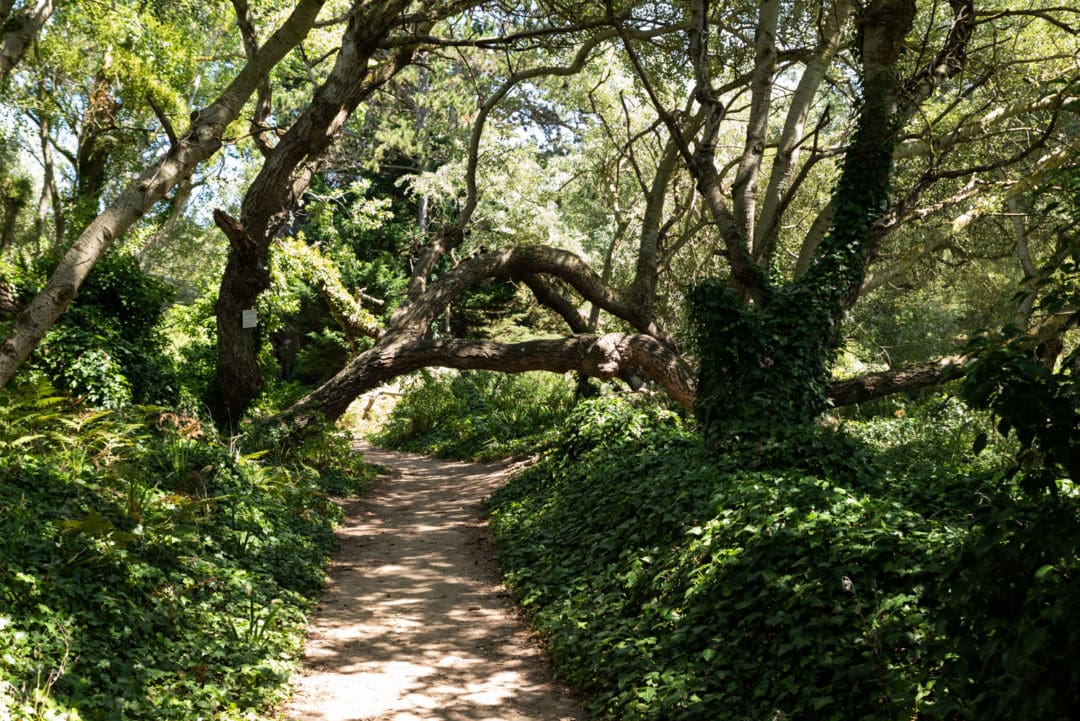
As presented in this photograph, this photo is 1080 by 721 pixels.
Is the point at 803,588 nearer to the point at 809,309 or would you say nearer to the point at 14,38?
the point at 809,309

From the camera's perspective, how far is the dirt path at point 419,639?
5.18 m

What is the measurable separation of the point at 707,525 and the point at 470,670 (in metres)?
2.01

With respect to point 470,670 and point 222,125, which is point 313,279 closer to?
point 222,125

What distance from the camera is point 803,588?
4578mm

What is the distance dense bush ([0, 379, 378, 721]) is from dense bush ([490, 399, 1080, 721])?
7.18ft

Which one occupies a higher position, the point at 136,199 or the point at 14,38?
the point at 14,38

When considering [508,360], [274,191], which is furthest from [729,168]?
[274,191]

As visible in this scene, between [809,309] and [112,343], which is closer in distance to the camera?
[809,309]

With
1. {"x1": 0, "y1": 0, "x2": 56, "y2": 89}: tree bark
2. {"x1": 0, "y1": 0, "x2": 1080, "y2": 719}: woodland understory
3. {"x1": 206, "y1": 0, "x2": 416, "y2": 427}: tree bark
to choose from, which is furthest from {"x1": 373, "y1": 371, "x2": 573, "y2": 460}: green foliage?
{"x1": 0, "y1": 0, "x2": 56, "y2": 89}: tree bark

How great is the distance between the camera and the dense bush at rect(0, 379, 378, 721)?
4.22 metres

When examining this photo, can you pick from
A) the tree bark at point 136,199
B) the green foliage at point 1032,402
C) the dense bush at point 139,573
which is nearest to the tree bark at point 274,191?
the tree bark at point 136,199

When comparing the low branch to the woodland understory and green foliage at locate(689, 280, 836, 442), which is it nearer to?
the woodland understory

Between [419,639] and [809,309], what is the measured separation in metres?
5.52

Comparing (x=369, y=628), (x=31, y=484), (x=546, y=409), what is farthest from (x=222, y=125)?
(x=546, y=409)
